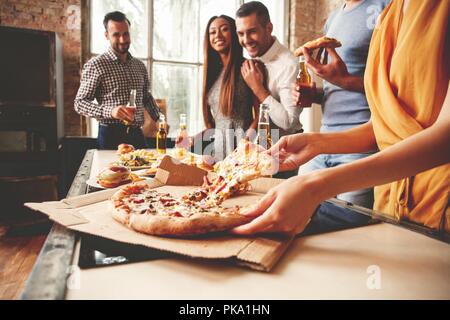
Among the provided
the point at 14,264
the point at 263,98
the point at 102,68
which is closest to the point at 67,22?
the point at 102,68

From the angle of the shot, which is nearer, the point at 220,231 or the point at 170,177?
the point at 220,231

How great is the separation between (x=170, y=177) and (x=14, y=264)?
2.28 meters

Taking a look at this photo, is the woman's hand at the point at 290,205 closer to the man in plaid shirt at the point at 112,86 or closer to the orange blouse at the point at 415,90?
the orange blouse at the point at 415,90

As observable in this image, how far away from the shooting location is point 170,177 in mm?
1478

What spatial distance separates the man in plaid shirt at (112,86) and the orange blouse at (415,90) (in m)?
2.90

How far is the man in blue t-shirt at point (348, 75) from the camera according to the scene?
1.68m

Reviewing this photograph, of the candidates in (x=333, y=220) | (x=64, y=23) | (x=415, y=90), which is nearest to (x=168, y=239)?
(x=333, y=220)

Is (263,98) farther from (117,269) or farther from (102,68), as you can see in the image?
(102,68)

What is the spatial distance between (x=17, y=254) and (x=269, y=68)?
2.76 meters

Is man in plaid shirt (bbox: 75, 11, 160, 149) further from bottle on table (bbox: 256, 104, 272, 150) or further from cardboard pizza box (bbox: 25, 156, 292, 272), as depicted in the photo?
cardboard pizza box (bbox: 25, 156, 292, 272)

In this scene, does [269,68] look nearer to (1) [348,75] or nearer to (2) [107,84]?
(1) [348,75]

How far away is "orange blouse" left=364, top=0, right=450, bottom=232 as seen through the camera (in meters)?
0.97

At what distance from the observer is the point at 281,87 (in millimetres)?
2355
